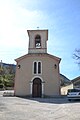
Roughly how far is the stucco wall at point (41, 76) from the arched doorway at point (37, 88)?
0.82 m

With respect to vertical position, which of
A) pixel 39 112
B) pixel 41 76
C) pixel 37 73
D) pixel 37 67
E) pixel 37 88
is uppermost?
pixel 37 67

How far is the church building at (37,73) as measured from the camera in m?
35.8

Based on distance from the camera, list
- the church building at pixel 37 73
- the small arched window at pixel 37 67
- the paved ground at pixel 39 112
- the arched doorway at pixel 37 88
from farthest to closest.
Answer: the small arched window at pixel 37 67 < the arched doorway at pixel 37 88 < the church building at pixel 37 73 < the paved ground at pixel 39 112

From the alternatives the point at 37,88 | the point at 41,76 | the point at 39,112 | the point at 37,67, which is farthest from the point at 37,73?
the point at 39,112

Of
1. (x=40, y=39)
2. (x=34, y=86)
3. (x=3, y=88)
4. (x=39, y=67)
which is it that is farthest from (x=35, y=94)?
(x=3, y=88)

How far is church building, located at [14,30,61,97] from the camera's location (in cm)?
3584

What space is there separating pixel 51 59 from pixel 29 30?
6311 millimetres

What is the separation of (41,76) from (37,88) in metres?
1.95

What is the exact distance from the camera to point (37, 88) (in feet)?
120

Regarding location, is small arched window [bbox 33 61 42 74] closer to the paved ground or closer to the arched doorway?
the arched doorway

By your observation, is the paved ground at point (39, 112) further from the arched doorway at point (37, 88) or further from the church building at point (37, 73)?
the arched doorway at point (37, 88)

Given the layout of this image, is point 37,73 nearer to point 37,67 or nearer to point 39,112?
point 37,67

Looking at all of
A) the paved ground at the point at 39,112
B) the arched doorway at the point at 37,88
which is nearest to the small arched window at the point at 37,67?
the arched doorway at the point at 37,88

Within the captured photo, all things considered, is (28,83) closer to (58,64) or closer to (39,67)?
(39,67)
